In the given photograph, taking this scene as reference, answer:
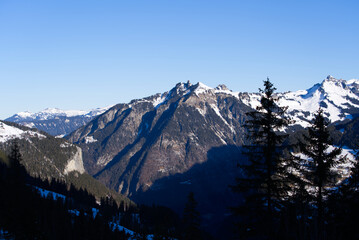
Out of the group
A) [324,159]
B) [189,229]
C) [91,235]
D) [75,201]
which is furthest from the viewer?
A: [75,201]

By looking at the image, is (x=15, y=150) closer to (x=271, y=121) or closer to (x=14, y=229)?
(x=14, y=229)

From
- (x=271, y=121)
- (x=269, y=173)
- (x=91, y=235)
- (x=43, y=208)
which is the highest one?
(x=271, y=121)

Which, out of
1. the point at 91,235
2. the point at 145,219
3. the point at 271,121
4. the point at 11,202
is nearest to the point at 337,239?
the point at 271,121

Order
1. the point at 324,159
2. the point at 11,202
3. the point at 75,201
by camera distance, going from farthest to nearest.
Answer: the point at 75,201 → the point at 11,202 → the point at 324,159

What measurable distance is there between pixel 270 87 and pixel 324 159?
773 centimetres

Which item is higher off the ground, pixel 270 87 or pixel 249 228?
pixel 270 87

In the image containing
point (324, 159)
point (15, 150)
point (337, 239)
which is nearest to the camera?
point (337, 239)

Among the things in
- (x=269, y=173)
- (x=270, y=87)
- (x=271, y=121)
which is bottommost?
(x=269, y=173)

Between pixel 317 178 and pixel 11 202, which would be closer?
pixel 317 178

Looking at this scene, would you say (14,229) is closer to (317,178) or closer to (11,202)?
(11,202)

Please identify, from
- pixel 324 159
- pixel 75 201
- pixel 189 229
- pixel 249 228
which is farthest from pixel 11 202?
pixel 75 201

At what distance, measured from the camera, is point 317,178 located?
2970cm

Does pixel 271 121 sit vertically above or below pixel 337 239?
above

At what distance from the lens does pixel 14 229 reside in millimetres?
50781
